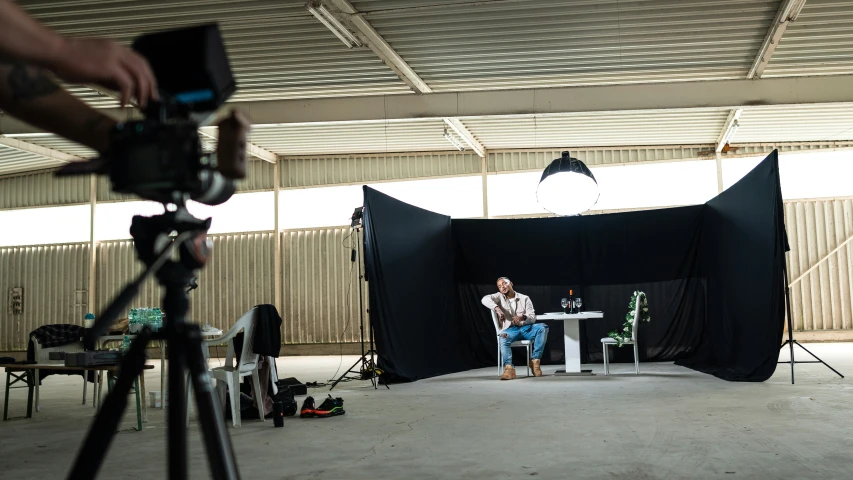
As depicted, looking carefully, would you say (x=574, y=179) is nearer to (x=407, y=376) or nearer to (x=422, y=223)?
(x=422, y=223)

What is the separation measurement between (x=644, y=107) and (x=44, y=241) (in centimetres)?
1121

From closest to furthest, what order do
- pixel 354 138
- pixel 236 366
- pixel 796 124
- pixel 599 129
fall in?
1. pixel 236 366
2. pixel 796 124
3. pixel 599 129
4. pixel 354 138

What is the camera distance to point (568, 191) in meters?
7.07

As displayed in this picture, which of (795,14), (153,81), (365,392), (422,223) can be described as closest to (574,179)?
(422,223)

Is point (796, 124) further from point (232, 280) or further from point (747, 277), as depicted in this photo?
point (232, 280)

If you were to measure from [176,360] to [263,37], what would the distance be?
21.3 ft

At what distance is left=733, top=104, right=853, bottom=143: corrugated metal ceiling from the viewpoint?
970 cm

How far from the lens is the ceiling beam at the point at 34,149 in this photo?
1076 centimetres

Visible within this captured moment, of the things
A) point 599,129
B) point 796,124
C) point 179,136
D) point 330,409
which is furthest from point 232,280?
point 179,136

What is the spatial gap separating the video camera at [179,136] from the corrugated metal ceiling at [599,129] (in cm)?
916

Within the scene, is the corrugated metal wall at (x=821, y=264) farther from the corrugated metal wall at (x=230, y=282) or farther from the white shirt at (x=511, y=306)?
the corrugated metal wall at (x=230, y=282)

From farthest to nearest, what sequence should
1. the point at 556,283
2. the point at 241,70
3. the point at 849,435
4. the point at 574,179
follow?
the point at 556,283 → the point at 241,70 → the point at 574,179 → the point at 849,435

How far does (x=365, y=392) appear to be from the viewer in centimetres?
618

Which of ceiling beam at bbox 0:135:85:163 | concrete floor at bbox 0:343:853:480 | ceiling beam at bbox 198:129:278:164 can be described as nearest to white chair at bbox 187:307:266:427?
concrete floor at bbox 0:343:853:480
